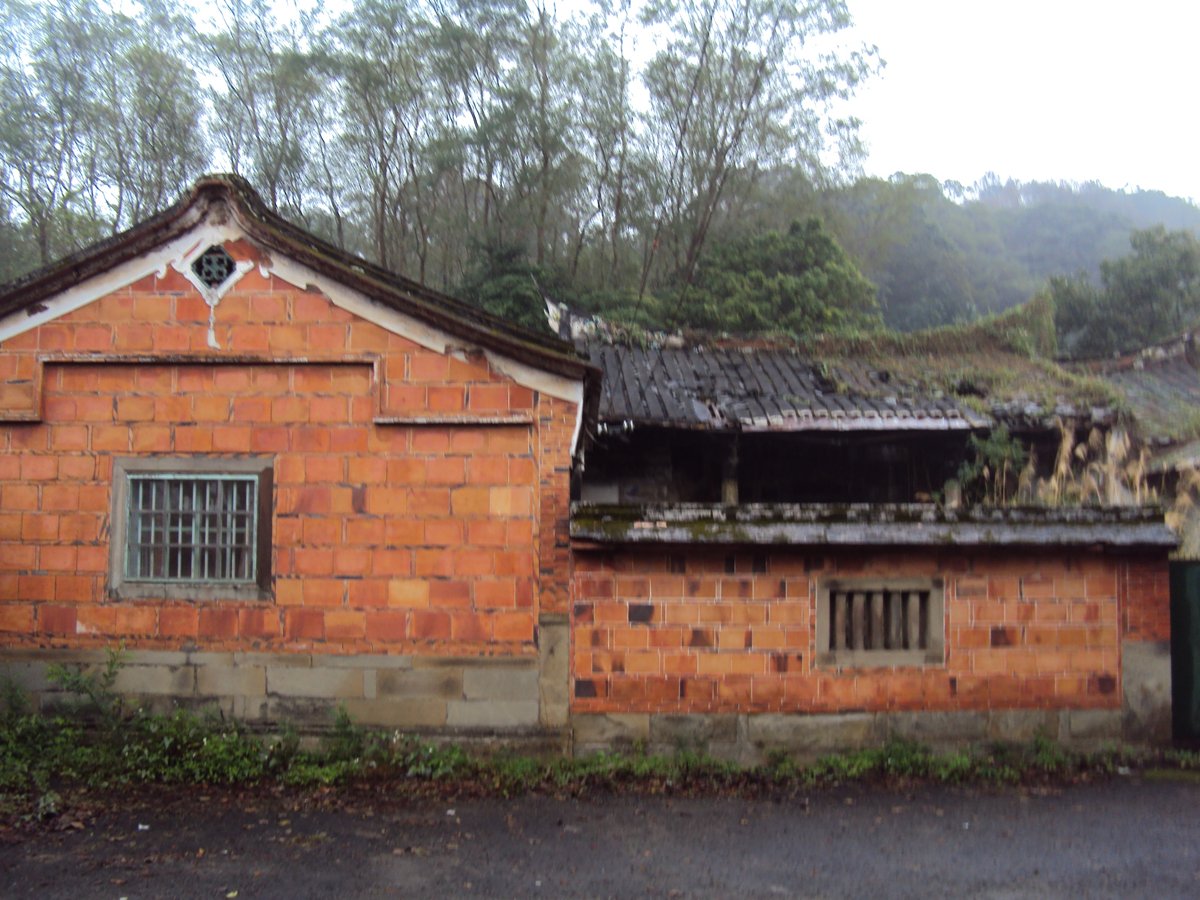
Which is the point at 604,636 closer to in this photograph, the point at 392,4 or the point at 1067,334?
the point at 392,4

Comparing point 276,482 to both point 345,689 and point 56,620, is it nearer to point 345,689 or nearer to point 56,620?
point 345,689

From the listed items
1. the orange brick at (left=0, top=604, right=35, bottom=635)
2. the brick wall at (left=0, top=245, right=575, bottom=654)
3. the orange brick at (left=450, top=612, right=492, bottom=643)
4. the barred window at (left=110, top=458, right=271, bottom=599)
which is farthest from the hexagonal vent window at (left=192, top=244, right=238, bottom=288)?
the orange brick at (left=450, top=612, right=492, bottom=643)

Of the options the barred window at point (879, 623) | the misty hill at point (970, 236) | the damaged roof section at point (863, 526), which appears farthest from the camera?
the misty hill at point (970, 236)

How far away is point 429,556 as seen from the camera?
284 inches

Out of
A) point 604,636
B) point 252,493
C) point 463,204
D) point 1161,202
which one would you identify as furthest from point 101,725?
point 1161,202

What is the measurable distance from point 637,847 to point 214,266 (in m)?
4.86

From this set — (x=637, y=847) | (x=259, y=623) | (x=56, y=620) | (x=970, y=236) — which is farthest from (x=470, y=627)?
(x=970, y=236)

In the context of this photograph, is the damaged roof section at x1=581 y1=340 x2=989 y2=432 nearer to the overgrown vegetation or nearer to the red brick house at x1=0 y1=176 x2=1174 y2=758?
the red brick house at x1=0 y1=176 x2=1174 y2=758

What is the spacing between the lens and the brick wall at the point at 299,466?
7.18m

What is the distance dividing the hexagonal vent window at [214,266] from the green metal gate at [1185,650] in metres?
7.07

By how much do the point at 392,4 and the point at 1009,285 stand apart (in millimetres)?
24296

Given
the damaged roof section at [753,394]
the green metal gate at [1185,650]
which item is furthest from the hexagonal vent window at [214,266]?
the green metal gate at [1185,650]

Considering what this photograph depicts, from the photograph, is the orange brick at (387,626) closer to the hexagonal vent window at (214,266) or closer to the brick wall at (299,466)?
the brick wall at (299,466)

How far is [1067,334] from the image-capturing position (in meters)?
25.6
